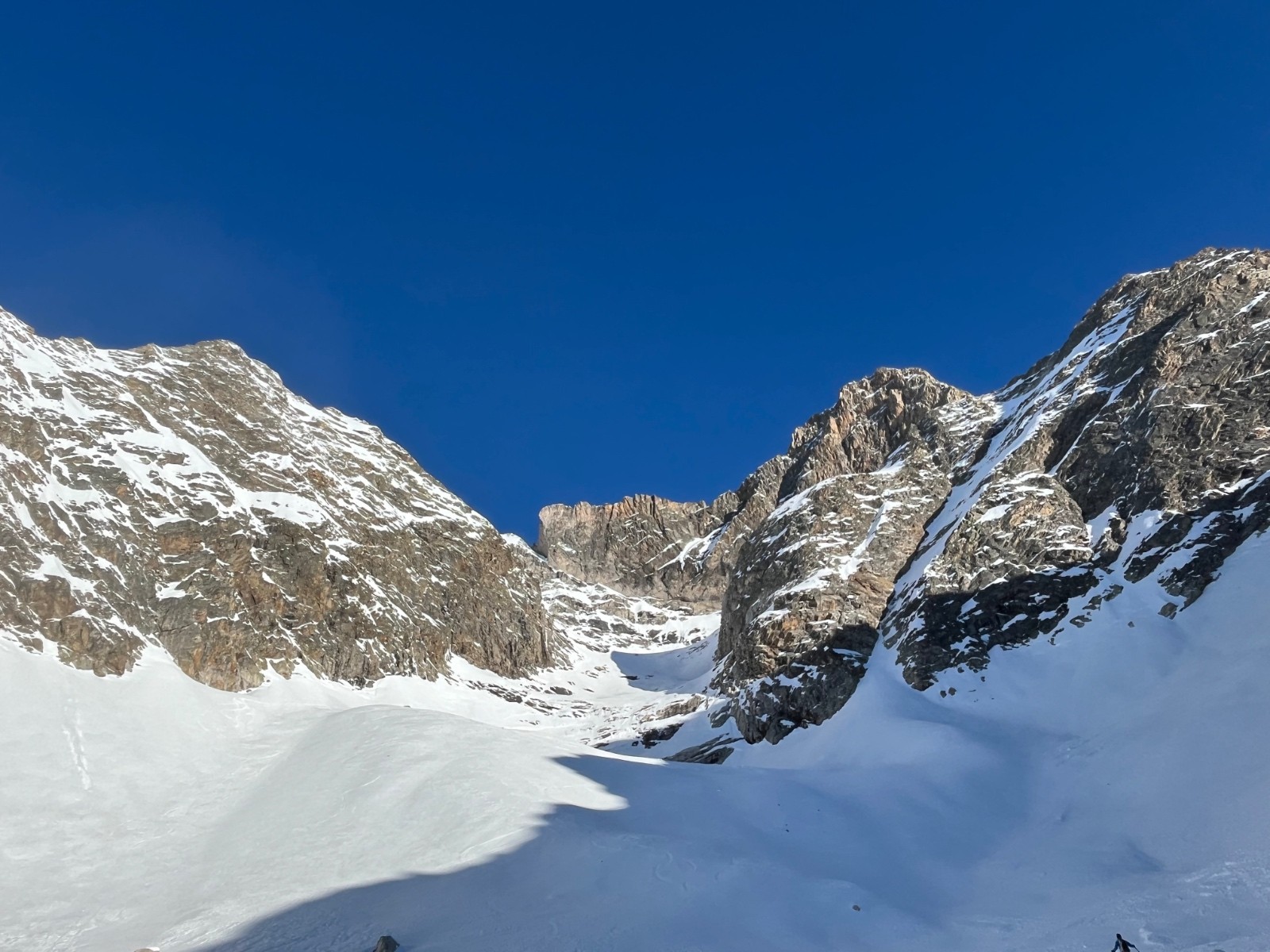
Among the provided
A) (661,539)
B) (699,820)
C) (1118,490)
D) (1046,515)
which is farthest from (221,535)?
(661,539)

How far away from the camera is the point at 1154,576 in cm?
3319

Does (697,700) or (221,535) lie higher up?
(221,535)

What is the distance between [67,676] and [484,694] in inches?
1447

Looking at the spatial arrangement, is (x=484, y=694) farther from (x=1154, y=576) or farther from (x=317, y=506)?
(x=1154, y=576)

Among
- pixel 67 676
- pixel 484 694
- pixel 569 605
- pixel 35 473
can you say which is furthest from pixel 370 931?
pixel 569 605

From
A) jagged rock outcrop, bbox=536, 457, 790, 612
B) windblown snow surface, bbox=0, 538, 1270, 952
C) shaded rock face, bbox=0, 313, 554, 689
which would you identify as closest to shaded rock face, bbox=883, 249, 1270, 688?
windblown snow surface, bbox=0, 538, 1270, 952

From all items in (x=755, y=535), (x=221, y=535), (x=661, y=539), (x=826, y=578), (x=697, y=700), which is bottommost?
(x=697, y=700)

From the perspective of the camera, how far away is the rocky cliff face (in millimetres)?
35812

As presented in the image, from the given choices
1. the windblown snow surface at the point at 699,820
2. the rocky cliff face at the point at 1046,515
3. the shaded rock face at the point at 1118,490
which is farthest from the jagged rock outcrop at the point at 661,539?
the windblown snow surface at the point at 699,820

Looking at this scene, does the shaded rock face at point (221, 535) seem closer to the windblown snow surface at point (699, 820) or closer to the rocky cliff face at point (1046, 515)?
the windblown snow surface at point (699, 820)

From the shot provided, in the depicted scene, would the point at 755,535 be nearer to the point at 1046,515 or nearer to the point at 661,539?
the point at 1046,515

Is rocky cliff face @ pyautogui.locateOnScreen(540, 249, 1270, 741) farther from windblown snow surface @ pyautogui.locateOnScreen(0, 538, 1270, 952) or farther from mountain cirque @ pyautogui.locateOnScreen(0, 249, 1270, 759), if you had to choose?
windblown snow surface @ pyautogui.locateOnScreen(0, 538, 1270, 952)

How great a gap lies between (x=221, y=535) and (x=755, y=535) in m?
42.8

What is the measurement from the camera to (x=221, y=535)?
56.2 metres
